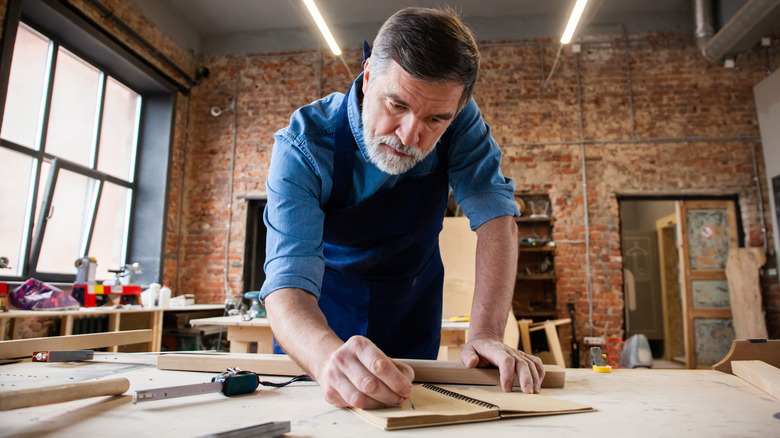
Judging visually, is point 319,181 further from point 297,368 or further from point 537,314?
point 537,314

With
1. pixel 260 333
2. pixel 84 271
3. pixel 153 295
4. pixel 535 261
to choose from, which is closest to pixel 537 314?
pixel 535 261

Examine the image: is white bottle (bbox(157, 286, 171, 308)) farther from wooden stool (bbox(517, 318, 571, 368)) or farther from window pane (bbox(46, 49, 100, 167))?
wooden stool (bbox(517, 318, 571, 368))

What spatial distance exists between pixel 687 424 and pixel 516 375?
0.33 metres

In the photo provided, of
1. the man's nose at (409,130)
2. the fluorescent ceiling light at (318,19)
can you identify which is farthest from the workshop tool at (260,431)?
the fluorescent ceiling light at (318,19)

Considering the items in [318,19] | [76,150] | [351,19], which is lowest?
[76,150]

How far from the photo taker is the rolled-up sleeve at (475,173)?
1325mm

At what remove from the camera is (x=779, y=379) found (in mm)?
885

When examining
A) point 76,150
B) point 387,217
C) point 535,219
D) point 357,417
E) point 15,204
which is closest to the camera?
point 357,417

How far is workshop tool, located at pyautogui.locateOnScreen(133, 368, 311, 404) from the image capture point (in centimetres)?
75

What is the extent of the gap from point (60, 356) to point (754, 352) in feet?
5.79

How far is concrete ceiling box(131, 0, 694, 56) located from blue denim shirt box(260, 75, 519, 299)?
4.92m

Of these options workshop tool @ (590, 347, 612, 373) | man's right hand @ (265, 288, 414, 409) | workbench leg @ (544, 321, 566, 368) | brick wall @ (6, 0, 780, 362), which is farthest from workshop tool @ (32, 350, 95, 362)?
brick wall @ (6, 0, 780, 362)

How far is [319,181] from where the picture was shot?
1211mm

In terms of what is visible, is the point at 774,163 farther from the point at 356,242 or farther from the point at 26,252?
the point at 26,252
